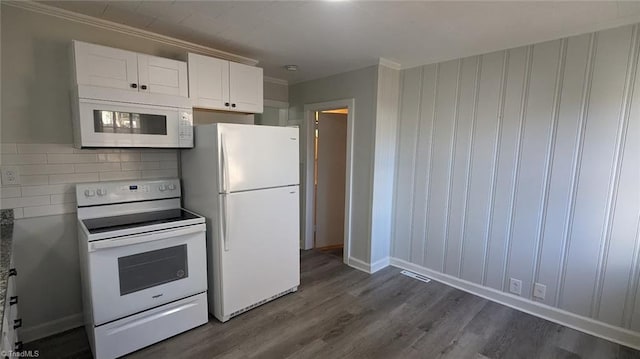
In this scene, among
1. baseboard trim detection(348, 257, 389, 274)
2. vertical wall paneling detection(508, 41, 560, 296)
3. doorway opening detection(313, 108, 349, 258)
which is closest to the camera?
vertical wall paneling detection(508, 41, 560, 296)

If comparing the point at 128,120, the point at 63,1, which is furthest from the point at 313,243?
the point at 63,1

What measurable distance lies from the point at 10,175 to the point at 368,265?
10.2 ft

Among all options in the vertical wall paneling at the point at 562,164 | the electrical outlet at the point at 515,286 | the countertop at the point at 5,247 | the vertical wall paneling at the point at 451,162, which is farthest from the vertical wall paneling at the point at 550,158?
the countertop at the point at 5,247

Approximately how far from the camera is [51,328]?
2.24 m

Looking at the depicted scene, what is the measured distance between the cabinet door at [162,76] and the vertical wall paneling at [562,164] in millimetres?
2955

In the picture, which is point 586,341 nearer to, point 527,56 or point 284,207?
point 527,56

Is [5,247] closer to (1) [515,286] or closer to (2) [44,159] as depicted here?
(2) [44,159]

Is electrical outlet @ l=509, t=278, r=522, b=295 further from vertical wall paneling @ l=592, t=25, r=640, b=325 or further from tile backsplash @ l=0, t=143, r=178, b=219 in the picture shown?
tile backsplash @ l=0, t=143, r=178, b=219

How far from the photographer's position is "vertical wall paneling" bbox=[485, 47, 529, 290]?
8.48 ft

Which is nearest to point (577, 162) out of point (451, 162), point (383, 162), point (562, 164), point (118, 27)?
point (562, 164)

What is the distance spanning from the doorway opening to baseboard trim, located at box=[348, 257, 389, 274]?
40 centimetres

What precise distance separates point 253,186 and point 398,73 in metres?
2.02

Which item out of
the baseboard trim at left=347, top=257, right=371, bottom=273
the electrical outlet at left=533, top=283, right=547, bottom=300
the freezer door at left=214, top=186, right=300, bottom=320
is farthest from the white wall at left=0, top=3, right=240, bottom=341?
the electrical outlet at left=533, top=283, right=547, bottom=300

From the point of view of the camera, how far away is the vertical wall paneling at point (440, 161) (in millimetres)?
2992
